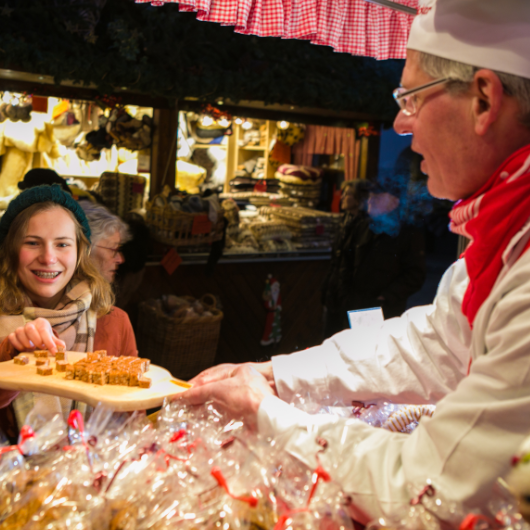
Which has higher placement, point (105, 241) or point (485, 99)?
point (485, 99)

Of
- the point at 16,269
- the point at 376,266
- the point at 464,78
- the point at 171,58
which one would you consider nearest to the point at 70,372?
the point at 16,269

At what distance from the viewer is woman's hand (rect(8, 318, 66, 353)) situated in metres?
1.60

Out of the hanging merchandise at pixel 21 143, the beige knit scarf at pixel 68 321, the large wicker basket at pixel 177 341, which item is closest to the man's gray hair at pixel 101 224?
→ the beige knit scarf at pixel 68 321

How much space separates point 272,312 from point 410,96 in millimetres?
4165

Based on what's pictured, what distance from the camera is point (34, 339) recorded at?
161 cm

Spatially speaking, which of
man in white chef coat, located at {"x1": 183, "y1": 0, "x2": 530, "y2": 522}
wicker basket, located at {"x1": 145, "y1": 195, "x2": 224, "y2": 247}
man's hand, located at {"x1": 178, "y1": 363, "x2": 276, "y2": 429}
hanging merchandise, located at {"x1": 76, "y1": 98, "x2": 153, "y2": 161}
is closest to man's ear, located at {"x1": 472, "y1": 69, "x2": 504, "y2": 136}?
man in white chef coat, located at {"x1": 183, "y1": 0, "x2": 530, "y2": 522}

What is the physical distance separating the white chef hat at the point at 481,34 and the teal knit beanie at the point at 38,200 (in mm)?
1384

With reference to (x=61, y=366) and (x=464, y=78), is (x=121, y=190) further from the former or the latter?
(x=464, y=78)

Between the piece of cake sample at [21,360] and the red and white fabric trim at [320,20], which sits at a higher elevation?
the red and white fabric trim at [320,20]

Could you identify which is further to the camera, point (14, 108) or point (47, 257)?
point (14, 108)

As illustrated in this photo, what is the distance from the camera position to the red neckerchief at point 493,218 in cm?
98

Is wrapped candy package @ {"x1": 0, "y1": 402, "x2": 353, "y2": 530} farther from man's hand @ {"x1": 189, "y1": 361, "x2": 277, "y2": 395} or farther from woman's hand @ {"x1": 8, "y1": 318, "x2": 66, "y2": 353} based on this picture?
woman's hand @ {"x1": 8, "y1": 318, "x2": 66, "y2": 353}

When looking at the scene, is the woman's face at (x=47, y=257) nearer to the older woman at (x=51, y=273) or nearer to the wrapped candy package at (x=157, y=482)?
the older woman at (x=51, y=273)

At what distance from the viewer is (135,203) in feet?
15.7
